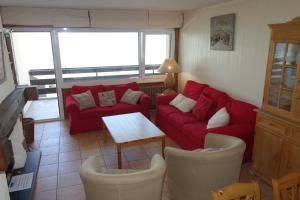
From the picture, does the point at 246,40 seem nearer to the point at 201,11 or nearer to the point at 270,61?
the point at 270,61

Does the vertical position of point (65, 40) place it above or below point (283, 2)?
below

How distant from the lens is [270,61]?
9.20ft

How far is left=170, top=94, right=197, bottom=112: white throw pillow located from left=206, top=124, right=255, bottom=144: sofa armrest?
3.45 ft

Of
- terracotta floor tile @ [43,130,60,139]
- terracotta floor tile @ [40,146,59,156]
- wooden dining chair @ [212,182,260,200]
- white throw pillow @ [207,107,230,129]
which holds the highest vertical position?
wooden dining chair @ [212,182,260,200]

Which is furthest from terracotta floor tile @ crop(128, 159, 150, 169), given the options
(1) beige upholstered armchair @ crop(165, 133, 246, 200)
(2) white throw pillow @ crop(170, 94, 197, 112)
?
(2) white throw pillow @ crop(170, 94, 197, 112)

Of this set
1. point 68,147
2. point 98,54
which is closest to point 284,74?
point 68,147

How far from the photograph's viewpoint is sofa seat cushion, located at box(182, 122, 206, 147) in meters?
3.38

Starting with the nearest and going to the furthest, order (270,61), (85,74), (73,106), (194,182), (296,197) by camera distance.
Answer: (296,197)
(194,182)
(270,61)
(73,106)
(85,74)

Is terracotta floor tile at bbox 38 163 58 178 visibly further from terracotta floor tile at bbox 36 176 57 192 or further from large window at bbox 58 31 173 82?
large window at bbox 58 31 173 82

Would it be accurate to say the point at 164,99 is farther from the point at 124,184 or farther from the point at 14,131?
the point at 124,184

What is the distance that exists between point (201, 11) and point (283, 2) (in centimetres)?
200

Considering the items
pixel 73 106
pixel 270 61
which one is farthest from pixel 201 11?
pixel 73 106

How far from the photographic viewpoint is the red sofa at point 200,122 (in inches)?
131

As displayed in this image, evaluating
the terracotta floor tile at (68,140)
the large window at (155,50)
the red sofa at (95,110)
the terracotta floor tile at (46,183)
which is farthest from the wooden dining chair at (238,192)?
the large window at (155,50)
